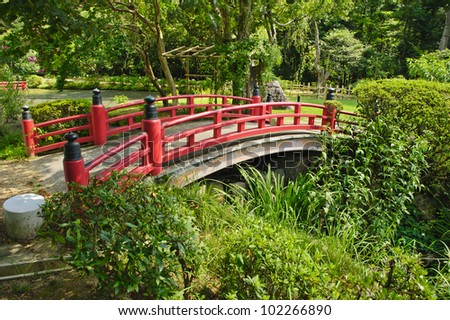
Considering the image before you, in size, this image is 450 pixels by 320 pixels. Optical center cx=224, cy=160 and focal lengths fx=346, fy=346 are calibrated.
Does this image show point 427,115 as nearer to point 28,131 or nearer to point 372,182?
point 372,182

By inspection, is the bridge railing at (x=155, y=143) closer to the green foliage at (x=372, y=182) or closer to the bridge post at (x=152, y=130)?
the bridge post at (x=152, y=130)

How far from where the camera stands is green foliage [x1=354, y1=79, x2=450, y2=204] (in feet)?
22.5

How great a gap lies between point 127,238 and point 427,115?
637cm

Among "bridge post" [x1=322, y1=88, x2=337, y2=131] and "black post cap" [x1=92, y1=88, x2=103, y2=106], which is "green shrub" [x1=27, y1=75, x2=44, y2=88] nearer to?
"black post cap" [x1=92, y1=88, x2=103, y2=106]

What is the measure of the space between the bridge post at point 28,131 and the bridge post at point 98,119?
1222mm

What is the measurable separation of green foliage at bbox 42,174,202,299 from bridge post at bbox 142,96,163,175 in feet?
5.96

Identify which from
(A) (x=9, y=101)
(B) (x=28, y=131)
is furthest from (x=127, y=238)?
(A) (x=9, y=101)

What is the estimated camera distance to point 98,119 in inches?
300

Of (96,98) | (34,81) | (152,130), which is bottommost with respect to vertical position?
(34,81)

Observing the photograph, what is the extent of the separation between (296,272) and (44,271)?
2.72m

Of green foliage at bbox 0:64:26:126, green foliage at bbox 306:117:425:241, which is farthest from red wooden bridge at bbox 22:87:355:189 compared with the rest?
green foliage at bbox 0:64:26:126

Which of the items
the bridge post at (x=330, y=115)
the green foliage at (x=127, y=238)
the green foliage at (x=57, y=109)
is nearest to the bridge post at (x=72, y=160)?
the green foliage at (x=127, y=238)

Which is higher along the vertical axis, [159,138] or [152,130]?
[152,130]
